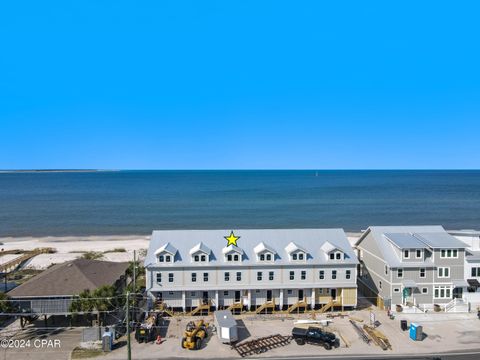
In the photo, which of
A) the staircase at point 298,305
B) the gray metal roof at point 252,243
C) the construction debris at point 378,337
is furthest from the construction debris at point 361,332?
the gray metal roof at point 252,243

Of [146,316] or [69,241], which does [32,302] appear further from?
[69,241]

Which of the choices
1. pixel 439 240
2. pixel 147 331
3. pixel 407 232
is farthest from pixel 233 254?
pixel 439 240

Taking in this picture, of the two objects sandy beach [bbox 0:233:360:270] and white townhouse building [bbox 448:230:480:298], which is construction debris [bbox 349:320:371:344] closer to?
white townhouse building [bbox 448:230:480:298]

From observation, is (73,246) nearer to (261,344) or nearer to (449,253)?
(261,344)

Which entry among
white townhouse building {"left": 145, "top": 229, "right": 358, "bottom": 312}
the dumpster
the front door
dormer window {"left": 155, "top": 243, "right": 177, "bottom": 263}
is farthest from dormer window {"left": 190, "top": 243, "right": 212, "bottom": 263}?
the front door

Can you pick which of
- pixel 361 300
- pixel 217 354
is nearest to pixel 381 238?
pixel 361 300
